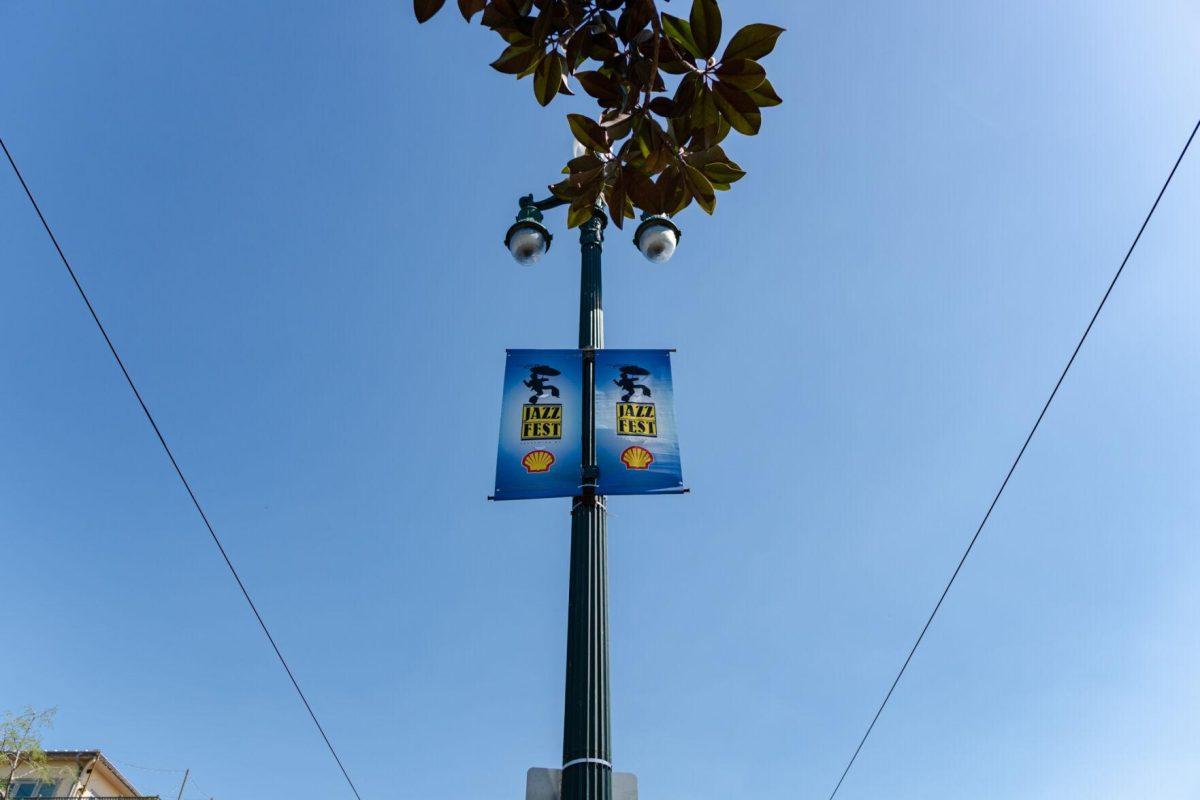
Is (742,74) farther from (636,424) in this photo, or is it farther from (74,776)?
(74,776)

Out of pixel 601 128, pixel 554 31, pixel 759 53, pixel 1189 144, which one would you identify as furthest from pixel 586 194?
pixel 1189 144

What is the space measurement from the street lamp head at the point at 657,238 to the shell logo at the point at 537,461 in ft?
6.25

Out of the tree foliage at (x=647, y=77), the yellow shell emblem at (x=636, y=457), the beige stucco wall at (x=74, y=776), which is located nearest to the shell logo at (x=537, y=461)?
the yellow shell emblem at (x=636, y=457)

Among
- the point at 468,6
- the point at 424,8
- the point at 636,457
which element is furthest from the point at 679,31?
the point at 636,457

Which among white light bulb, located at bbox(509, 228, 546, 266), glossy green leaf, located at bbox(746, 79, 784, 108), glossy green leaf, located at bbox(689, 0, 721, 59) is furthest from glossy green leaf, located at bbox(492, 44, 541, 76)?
white light bulb, located at bbox(509, 228, 546, 266)

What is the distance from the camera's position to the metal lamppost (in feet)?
16.3

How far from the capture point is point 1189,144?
589cm

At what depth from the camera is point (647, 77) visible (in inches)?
104

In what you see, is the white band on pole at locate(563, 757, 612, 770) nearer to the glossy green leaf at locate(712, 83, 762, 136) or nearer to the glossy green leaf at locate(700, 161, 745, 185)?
the glossy green leaf at locate(700, 161, 745, 185)

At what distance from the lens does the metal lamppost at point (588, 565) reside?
4.96 metres

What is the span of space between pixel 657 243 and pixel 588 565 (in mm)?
2701

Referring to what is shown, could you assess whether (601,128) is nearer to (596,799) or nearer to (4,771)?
(596,799)

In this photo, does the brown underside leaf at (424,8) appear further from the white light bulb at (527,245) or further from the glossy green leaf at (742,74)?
the white light bulb at (527,245)

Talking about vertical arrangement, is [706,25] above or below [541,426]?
below
